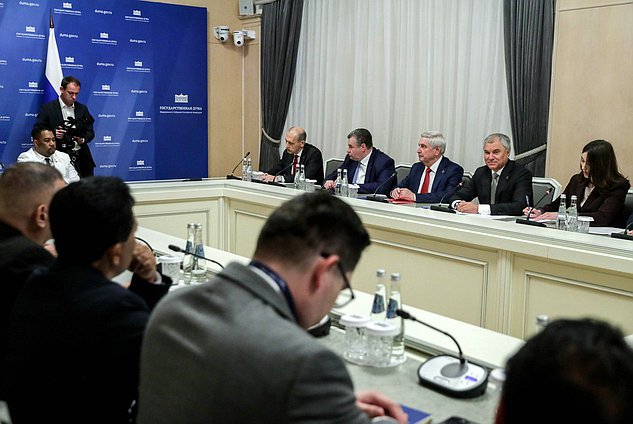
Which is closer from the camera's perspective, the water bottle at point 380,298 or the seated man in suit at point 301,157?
the water bottle at point 380,298

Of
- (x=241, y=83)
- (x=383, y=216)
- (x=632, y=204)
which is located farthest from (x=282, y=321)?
(x=241, y=83)

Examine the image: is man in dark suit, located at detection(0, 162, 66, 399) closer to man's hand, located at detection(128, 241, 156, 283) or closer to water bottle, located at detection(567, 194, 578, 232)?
man's hand, located at detection(128, 241, 156, 283)

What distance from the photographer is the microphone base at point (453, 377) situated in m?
1.55

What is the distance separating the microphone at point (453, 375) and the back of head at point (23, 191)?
3.69 ft

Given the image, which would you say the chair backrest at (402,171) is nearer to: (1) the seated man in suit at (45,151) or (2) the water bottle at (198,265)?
(1) the seated man in suit at (45,151)

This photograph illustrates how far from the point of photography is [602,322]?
72 cm

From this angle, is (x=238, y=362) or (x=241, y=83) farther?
(x=241, y=83)

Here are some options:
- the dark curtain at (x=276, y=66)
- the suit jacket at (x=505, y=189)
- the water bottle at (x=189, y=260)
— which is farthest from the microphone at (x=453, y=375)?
the dark curtain at (x=276, y=66)

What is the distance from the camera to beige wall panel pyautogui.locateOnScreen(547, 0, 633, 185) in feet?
17.0

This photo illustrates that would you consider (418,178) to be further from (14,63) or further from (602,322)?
(602,322)

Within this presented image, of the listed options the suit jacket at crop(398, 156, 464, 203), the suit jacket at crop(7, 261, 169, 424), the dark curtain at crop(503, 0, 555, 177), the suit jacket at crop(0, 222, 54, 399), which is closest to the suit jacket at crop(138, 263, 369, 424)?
the suit jacket at crop(7, 261, 169, 424)

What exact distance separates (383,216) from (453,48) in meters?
3.11

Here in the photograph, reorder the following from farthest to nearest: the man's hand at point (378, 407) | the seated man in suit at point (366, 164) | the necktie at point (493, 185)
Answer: the seated man in suit at point (366, 164), the necktie at point (493, 185), the man's hand at point (378, 407)

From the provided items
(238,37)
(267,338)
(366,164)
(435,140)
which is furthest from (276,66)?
(267,338)
